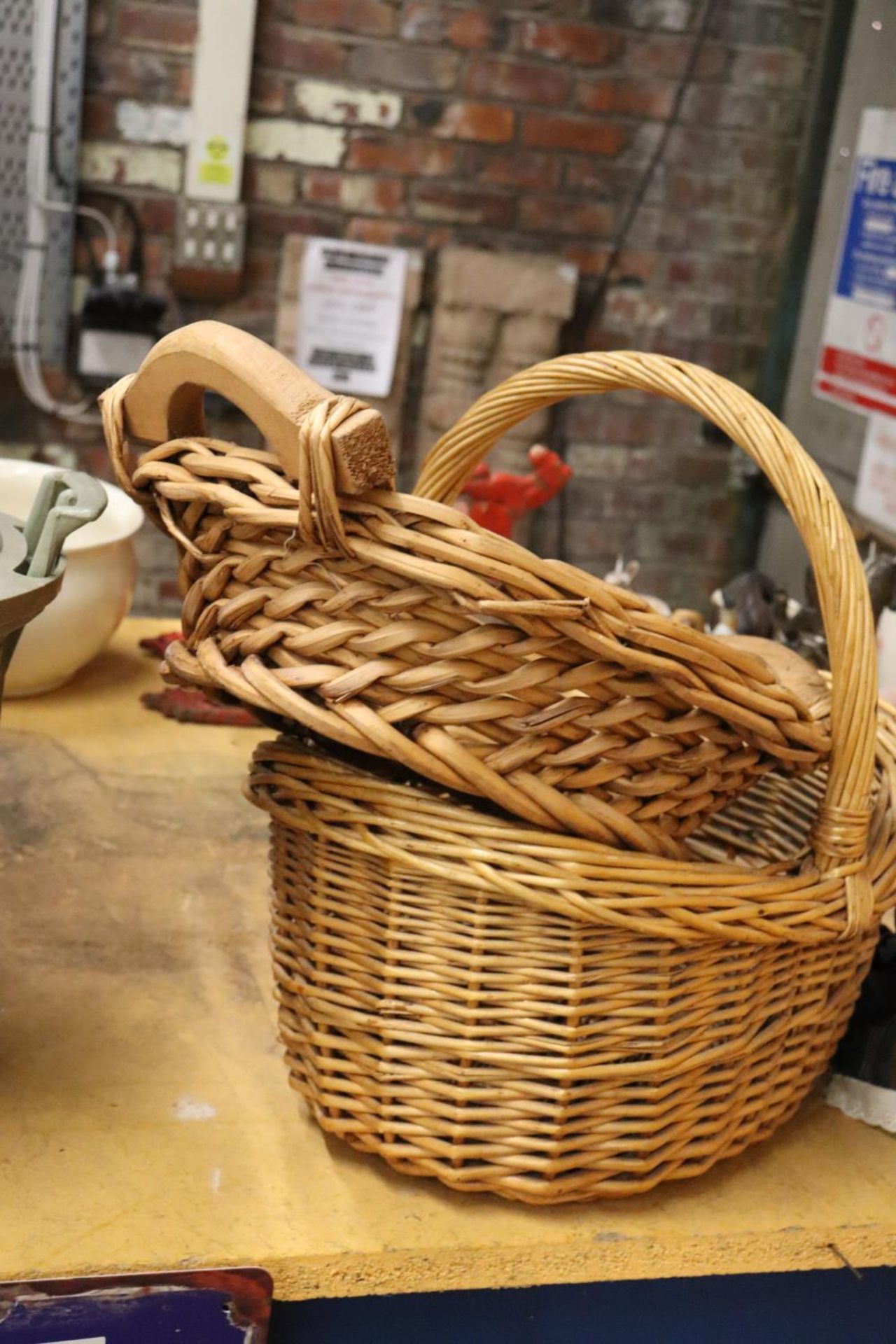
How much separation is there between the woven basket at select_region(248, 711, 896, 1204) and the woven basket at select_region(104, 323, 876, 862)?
38 mm

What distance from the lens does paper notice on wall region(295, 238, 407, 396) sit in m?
2.51

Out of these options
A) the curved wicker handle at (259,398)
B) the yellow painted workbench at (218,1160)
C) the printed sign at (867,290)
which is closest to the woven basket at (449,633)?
the curved wicker handle at (259,398)

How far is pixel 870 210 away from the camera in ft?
7.54

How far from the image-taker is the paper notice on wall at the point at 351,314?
98.7 inches

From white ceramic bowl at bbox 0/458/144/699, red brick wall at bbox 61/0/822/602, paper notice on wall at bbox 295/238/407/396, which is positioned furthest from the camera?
paper notice on wall at bbox 295/238/407/396

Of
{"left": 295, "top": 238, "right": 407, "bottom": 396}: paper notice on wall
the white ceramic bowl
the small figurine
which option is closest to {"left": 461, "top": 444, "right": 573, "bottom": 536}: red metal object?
the small figurine

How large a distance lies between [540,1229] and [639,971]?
0.16m

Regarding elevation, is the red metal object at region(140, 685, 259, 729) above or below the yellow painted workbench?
above

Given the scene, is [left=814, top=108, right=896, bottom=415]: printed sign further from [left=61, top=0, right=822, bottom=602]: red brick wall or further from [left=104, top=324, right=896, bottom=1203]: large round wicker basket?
[left=104, top=324, right=896, bottom=1203]: large round wicker basket

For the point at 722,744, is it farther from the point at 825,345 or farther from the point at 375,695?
the point at 825,345

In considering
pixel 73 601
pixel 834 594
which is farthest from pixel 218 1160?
pixel 73 601

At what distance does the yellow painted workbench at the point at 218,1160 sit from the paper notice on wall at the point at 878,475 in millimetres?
1375

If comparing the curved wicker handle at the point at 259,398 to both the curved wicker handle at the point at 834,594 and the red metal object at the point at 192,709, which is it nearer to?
the curved wicker handle at the point at 834,594

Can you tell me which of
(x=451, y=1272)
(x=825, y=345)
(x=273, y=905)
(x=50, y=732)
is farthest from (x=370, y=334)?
(x=451, y=1272)
